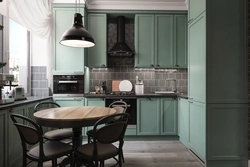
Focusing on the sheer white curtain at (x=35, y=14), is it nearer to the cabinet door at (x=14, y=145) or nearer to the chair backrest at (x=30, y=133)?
the cabinet door at (x=14, y=145)

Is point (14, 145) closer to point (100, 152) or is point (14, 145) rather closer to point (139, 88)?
point (100, 152)

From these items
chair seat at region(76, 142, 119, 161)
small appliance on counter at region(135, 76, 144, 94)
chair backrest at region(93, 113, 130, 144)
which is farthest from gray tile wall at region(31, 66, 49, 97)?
chair backrest at region(93, 113, 130, 144)

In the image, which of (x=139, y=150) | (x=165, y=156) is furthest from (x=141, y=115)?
(x=165, y=156)

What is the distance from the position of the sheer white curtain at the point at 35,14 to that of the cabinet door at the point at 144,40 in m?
1.80

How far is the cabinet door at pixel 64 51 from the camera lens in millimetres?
3357

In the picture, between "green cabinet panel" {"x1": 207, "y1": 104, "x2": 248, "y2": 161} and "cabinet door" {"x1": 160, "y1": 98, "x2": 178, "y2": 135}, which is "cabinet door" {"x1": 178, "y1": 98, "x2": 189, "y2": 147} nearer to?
"cabinet door" {"x1": 160, "y1": 98, "x2": 178, "y2": 135}

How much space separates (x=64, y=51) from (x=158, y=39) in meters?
2.02

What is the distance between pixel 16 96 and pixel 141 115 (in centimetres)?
219

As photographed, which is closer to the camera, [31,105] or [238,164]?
[238,164]

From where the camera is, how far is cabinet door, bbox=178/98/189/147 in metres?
2.91

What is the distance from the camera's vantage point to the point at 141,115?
3.38 metres

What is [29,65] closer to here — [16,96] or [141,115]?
[16,96]

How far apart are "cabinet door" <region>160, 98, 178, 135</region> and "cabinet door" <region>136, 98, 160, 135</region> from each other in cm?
10

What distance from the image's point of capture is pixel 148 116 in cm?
338
